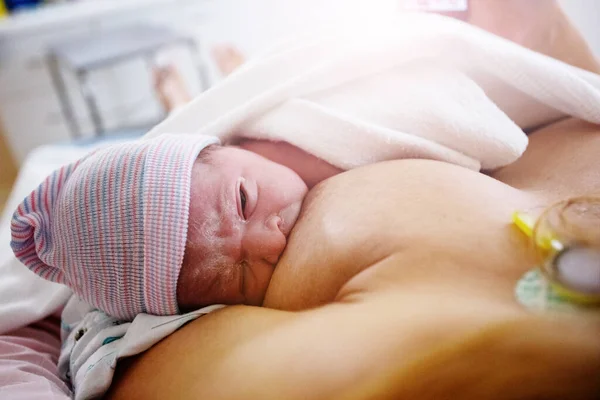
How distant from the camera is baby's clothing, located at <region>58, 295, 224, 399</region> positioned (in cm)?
55

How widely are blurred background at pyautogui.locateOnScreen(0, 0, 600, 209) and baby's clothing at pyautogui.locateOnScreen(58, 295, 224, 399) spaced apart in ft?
5.47

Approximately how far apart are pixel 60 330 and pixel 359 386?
0.62 metres

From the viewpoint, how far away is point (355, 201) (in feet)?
1.89

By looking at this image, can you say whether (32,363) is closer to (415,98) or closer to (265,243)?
(265,243)

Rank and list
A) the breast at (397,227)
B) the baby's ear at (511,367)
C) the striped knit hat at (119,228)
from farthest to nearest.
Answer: the striped knit hat at (119,228), the breast at (397,227), the baby's ear at (511,367)

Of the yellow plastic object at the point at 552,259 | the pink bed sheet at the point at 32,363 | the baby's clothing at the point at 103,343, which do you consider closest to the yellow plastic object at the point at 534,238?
the yellow plastic object at the point at 552,259

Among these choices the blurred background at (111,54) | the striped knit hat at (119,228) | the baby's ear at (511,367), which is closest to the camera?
the baby's ear at (511,367)

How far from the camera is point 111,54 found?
2293 millimetres

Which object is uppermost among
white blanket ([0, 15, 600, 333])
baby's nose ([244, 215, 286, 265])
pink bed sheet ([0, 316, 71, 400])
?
white blanket ([0, 15, 600, 333])

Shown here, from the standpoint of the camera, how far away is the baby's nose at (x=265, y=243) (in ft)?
2.01

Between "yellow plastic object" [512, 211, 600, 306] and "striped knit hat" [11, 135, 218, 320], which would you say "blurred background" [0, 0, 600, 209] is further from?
"yellow plastic object" [512, 211, 600, 306]

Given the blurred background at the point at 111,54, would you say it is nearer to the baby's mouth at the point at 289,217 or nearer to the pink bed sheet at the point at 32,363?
the pink bed sheet at the point at 32,363

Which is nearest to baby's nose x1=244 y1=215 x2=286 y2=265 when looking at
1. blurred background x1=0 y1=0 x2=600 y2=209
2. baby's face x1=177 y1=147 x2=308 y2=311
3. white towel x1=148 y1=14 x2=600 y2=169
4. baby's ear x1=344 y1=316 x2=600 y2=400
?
baby's face x1=177 y1=147 x2=308 y2=311

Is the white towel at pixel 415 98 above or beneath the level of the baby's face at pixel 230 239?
above
